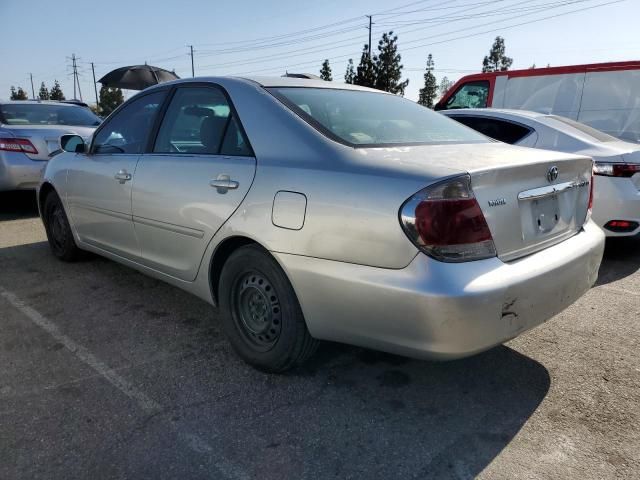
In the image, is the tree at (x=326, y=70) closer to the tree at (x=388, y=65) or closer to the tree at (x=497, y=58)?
the tree at (x=388, y=65)

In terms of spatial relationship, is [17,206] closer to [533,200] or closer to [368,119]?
[368,119]

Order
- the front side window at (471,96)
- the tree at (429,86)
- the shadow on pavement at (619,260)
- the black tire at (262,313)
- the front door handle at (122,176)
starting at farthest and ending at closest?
the tree at (429,86) → the front side window at (471,96) → the shadow on pavement at (619,260) → the front door handle at (122,176) → the black tire at (262,313)

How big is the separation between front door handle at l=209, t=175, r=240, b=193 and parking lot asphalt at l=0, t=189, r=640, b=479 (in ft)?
3.23

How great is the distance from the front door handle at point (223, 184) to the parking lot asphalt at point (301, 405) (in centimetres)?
98

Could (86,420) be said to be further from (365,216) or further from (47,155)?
→ (47,155)

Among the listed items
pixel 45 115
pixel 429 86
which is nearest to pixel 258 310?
pixel 45 115

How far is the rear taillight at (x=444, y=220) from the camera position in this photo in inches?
78.6

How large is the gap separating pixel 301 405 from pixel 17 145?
235 inches

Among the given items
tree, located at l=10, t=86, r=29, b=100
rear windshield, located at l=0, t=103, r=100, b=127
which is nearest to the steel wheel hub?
rear windshield, located at l=0, t=103, r=100, b=127

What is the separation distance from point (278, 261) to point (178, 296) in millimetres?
1754

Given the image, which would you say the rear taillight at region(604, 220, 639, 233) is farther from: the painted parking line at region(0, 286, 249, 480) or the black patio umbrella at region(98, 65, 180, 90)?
the black patio umbrella at region(98, 65, 180, 90)

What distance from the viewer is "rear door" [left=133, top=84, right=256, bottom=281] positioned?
2.71 m

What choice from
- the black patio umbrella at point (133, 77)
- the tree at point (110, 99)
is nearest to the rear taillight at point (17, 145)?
the black patio umbrella at point (133, 77)

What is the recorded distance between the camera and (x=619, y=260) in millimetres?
4898
